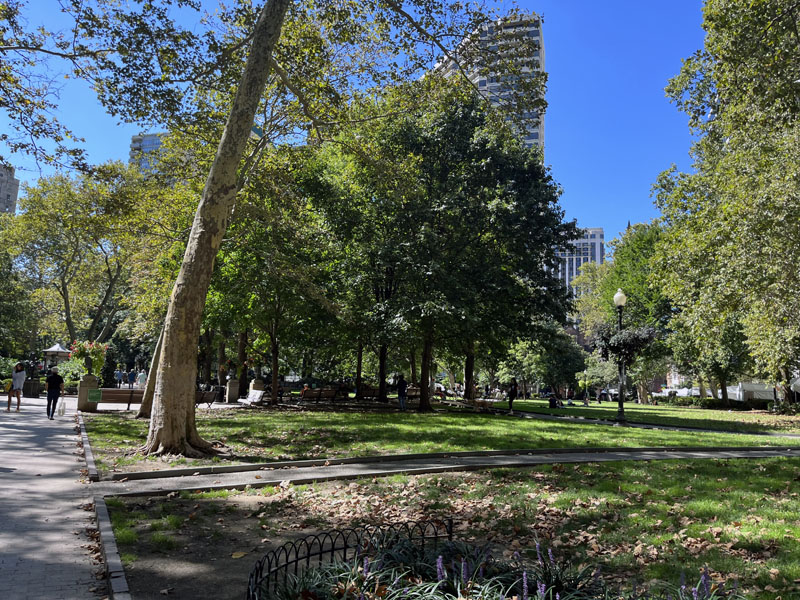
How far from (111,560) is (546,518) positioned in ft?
14.8

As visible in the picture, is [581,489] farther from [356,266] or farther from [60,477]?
[356,266]

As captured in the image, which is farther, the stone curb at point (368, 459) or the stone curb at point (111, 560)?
Answer: the stone curb at point (368, 459)

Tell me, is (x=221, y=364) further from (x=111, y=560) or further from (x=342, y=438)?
(x=111, y=560)

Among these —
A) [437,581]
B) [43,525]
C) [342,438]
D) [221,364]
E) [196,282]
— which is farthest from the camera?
[221,364]

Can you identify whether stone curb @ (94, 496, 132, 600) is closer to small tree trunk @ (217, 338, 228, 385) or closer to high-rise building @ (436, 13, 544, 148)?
high-rise building @ (436, 13, 544, 148)

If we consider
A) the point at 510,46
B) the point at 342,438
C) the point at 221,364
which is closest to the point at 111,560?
the point at 342,438

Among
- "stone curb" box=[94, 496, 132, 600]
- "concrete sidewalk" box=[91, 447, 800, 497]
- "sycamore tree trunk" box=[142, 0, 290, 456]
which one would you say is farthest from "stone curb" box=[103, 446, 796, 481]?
"stone curb" box=[94, 496, 132, 600]

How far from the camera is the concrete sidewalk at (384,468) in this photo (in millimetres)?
8242

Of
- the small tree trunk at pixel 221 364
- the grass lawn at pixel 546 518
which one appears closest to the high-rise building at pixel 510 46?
the grass lawn at pixel 546 518

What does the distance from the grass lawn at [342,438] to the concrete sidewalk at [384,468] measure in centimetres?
77

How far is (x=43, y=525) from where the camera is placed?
617 cm

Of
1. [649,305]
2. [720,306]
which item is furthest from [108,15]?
[649,305]

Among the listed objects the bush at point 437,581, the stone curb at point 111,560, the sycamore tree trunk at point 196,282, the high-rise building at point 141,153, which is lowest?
the stone curb at point 111,560

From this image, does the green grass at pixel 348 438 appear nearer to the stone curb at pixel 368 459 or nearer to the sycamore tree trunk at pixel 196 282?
the stone curb at pixel 368 459
